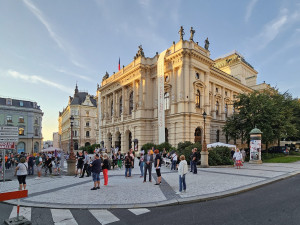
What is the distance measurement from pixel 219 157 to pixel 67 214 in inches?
643

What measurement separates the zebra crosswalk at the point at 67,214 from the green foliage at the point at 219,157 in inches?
546

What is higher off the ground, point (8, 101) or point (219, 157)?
point (8, 101)

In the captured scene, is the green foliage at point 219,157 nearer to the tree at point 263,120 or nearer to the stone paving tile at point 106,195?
the tree at point 263,120

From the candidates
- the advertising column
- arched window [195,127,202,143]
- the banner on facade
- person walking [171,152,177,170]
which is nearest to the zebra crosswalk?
person walking [171,152,177,170]

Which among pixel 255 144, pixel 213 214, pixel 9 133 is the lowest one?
pixel 213 214

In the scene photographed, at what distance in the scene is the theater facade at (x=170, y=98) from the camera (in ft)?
99.6

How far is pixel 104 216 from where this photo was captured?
6555 mm

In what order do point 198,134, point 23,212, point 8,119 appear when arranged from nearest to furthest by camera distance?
1. point 23,212
2. point 198,134
3. point 8,119

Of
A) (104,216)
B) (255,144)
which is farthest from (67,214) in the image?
(255,144)

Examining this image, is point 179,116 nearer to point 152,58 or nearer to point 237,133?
point 237,133

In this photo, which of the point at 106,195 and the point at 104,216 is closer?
the point at 104,216

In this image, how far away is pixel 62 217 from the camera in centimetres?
651

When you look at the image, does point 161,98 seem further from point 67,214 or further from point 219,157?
point 67,214

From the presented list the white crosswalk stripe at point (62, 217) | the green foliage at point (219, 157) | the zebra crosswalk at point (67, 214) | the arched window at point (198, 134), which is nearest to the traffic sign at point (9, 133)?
the zebra crosswalk at point (67, 214)
